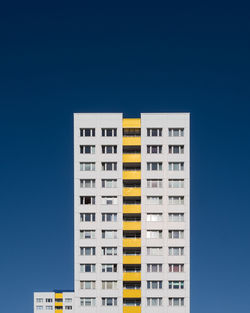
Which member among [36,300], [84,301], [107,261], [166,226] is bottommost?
[36,300]

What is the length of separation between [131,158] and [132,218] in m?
8.20

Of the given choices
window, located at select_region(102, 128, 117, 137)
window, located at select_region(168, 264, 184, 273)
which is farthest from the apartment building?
window, located at select_region(168, 264, 184, 273)

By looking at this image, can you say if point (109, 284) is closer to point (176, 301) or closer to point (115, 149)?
point (176, 301)

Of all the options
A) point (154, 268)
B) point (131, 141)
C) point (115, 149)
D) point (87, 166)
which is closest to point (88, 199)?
point (87, 166)

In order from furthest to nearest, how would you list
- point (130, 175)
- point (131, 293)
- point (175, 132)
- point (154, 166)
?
1. point (175, 132)
2. point (154, 166)
3. point (130, 175)
4. point (131, 293)

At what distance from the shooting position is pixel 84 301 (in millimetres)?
57844

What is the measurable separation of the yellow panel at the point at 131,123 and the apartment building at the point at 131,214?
14 cm

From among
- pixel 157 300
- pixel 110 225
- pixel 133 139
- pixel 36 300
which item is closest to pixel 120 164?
pixel 133 139

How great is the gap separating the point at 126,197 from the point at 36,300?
94037mm

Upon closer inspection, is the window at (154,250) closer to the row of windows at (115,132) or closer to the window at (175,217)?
the window at (175,217)

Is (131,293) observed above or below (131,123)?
below

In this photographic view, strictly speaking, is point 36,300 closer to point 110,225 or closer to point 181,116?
point 110,225

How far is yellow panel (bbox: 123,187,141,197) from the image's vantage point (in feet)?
193

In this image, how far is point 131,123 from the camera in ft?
197
